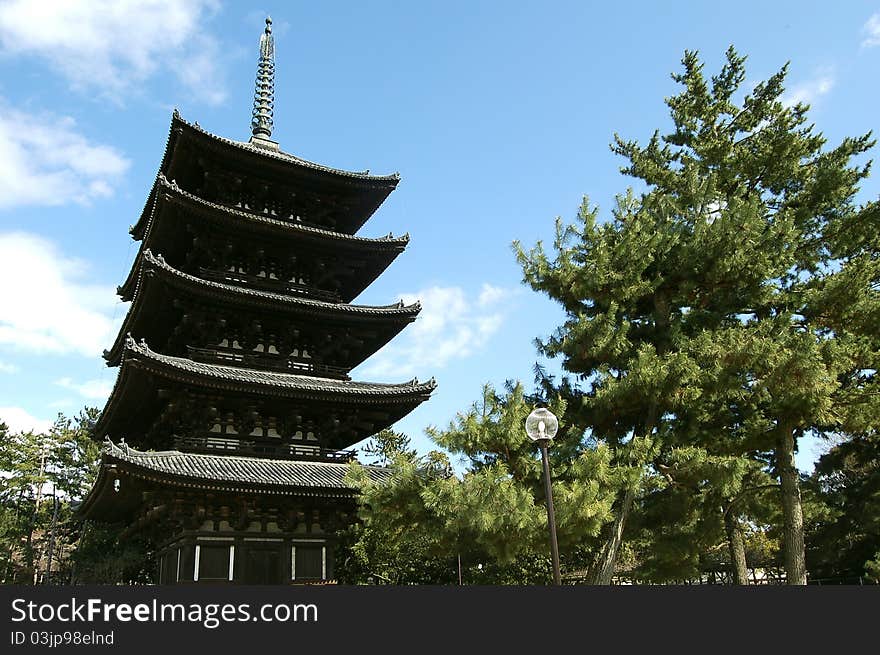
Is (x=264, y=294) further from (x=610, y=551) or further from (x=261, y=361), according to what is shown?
(x=610, y=551)

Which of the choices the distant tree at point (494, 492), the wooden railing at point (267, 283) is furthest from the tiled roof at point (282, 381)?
the distant tree at point (494, 492)

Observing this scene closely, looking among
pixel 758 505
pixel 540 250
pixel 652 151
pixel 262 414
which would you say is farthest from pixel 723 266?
pixel 262 414

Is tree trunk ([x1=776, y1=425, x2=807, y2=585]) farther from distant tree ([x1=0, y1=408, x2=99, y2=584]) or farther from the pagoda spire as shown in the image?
distant tree ([x1=0, y1=408, x2=99, y2=584])

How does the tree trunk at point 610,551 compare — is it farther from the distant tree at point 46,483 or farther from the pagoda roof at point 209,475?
the distant tree at point 46,483

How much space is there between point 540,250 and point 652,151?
6479 millimetres

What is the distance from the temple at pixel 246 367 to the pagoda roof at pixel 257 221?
5cm

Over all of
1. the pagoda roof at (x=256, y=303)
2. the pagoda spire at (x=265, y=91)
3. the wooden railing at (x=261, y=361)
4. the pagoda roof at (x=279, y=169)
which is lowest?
the wooden railing at (x=261, y=361)

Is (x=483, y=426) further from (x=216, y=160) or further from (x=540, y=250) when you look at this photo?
(x=216, y=160)

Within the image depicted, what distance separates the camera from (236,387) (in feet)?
56.1

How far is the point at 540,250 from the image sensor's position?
15797mm

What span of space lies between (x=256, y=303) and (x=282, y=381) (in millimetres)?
2396

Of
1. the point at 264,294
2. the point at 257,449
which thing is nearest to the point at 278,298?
the point at 264,294

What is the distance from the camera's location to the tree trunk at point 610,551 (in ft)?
46.1

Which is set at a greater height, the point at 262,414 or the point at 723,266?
the point at 723,266
